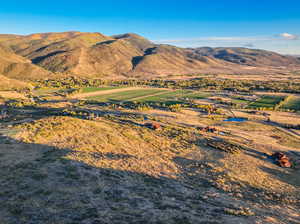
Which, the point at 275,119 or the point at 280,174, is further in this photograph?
the point at 275,119

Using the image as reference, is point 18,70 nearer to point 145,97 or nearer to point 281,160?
point 145,97

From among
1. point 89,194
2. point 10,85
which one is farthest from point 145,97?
point 89,194

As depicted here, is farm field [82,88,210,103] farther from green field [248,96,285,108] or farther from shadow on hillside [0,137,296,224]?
shadow on hillside [0,137,296,224]

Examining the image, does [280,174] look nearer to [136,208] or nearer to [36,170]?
[136,208]

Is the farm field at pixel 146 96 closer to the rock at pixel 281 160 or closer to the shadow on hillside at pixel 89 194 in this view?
the rock at pixel 281 160

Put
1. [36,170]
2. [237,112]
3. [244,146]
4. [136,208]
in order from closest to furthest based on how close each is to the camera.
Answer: [136,208] < [36,170] < [244,146] < [237,112]

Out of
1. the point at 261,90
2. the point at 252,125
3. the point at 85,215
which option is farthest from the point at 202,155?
the point at 261,90

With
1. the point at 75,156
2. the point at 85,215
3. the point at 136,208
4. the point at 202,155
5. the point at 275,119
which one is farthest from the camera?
the point at 275,119

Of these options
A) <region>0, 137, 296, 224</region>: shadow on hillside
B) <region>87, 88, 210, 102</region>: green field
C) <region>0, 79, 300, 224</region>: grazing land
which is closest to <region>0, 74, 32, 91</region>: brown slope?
<region>87, 88, 210, 102</region>: green field

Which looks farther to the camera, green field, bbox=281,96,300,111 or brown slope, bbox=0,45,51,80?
brown slope, bbox=0,45,51,80
